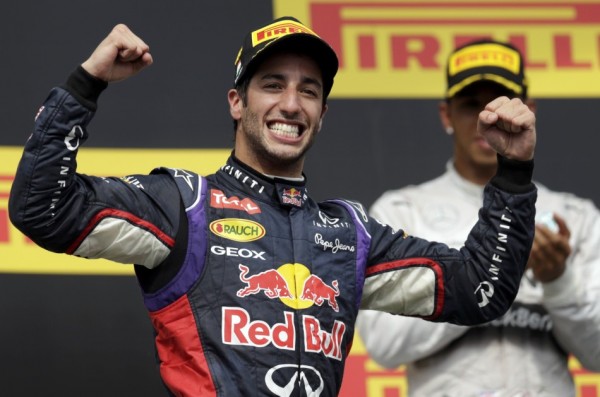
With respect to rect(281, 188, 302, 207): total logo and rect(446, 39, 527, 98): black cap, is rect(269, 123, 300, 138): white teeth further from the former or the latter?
rect(446, 39, 527, 98): black cap

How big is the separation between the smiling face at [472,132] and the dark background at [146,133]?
315 millimetres

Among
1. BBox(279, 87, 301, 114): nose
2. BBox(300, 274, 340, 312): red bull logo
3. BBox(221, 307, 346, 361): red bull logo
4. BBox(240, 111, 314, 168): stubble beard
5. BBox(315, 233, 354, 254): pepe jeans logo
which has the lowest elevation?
BBox(221, 307, 346, 361): red bull logo

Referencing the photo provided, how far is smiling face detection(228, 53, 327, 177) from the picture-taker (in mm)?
2479

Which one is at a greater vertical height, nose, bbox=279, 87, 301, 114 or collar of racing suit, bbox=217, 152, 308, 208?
nose, bbox=279, 87, 301, 114

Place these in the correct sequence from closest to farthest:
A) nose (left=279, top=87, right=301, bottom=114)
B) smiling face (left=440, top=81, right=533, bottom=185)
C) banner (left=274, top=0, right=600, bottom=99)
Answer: nose (left=279, top=87, right=301, bottom=114)
smiling face (left=440, top=81, right=533, bottom=185)
banner (left=274, top=0, right=600, bottom=99)

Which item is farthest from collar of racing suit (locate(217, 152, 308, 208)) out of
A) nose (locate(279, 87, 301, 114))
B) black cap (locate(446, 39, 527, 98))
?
black cap (locate(446, 39, 527, 98))

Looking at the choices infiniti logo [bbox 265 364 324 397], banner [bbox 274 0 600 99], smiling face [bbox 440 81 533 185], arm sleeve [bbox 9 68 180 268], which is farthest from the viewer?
banner [bbox 274 0 600 99]

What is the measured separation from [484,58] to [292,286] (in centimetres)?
128

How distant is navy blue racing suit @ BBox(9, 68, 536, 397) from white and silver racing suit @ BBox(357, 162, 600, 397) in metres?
0.58

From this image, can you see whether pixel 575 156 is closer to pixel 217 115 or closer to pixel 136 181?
pixel 217 115

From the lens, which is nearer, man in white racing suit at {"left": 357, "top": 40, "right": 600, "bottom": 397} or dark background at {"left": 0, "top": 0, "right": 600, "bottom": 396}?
man in white racing suit at {"left": 357, "top": 40, "right": 600, "bottom": 397}

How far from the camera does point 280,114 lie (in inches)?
97.9

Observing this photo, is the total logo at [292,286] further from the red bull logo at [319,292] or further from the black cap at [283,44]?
the black cap at [283,44]

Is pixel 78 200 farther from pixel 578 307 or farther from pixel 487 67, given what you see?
pixel 487 67
